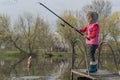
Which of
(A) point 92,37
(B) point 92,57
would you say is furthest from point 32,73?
(A) point 92,37

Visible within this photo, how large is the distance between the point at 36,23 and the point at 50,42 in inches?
267

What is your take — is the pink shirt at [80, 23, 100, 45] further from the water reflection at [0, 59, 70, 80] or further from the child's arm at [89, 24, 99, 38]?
the water reflection at [0, 59, 70, 80]

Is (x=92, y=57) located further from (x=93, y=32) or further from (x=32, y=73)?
(x=32, y=73)

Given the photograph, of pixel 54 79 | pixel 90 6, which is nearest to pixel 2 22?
pixel 90 6

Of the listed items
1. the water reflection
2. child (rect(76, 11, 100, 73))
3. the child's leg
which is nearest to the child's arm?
child (rect(76, 11, 100, 73))

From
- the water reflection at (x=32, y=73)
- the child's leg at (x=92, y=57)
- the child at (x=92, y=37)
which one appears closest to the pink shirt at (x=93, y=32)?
the child at (x=92, y=37)

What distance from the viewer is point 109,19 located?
78.2 m

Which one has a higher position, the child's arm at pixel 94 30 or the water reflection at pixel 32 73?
the child's arm at pixel 94 30

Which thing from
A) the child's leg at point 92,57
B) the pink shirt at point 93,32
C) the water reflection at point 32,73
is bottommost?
the water reflection at point 32,73

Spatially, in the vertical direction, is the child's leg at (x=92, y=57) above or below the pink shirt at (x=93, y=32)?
below

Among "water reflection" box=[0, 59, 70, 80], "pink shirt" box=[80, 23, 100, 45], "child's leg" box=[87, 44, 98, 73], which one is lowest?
"water reflection" box=[0, 59, 70, 80]

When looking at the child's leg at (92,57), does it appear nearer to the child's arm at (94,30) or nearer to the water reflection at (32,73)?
the child's arm at (94,30)

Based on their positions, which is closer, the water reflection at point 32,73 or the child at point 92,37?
the child at point 92,37

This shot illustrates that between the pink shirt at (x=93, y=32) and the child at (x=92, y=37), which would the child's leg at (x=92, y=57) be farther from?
the pink shirt at (x=93, y=32)
